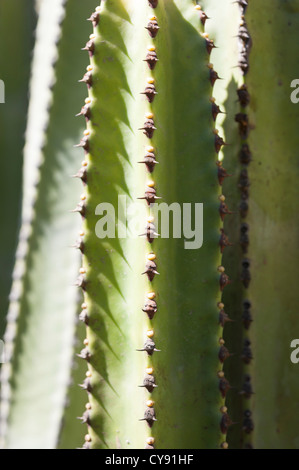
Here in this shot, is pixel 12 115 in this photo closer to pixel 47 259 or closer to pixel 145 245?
pixel 47 259

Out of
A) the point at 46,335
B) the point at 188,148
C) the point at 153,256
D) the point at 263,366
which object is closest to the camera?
the point at 153,256

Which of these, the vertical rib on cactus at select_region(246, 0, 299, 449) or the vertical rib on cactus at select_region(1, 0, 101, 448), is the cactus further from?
the vertical rib on cactus at select_region(1, 0, 101, 448)

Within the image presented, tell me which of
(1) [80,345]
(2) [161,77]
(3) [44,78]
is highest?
(3) [44,78]

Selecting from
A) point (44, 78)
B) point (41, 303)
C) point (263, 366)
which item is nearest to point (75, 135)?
point (44, 78)

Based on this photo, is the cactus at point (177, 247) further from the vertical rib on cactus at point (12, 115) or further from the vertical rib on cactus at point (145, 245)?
the vertical rib on cactus at point (12, 115)

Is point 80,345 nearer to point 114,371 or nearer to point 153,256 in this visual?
point 114,371

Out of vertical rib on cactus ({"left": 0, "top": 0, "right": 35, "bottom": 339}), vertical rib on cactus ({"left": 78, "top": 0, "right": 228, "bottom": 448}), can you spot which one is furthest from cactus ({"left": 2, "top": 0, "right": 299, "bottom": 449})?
vertical rib on cactus ({"left": 0, "top": 0, "right": 35, "bottom": 339})

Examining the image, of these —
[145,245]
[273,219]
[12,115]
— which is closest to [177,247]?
[145,245]
